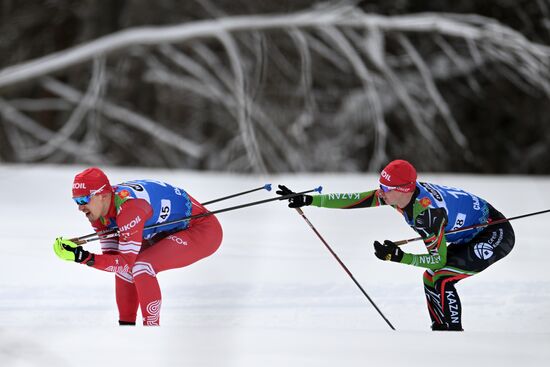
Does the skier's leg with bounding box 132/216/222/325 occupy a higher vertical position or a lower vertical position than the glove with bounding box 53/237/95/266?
lower

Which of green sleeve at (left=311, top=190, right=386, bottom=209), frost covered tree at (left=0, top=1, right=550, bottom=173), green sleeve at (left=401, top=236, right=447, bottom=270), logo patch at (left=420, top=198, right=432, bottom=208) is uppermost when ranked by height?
logo patch at (left=420, top=198, right=432, bottom=208)

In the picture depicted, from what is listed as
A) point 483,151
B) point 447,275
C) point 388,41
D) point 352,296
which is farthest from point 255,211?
point 483,151

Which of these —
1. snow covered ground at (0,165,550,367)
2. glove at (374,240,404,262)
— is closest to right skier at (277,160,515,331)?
glove at (374,240,404,262)

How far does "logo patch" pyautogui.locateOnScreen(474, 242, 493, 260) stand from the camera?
5.86 metres

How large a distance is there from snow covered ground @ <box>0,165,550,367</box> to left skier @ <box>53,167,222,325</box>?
0.43 m

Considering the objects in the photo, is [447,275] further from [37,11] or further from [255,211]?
[37,11]

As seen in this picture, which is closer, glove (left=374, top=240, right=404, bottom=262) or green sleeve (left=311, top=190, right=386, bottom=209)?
glove (left=374, top=240, right=404, bottom=262)

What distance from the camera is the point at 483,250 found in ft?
19.3

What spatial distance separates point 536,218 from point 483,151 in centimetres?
1156

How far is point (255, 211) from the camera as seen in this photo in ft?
38.0

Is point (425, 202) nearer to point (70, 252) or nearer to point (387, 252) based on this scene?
point (387, 252)

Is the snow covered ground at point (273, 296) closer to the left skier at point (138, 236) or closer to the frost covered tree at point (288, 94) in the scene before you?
the left skier at point (138, 236)

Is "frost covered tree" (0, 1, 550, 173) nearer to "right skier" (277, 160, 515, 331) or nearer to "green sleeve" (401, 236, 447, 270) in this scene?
"right skier" (277, 160, 515, 331)

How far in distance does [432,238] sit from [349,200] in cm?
67
